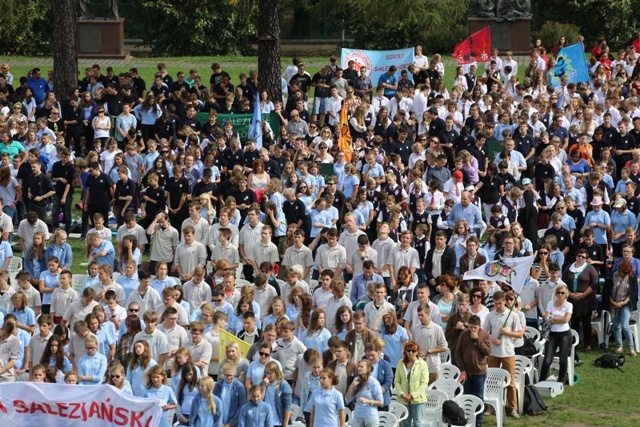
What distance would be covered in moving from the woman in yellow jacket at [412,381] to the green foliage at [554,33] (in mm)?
32523

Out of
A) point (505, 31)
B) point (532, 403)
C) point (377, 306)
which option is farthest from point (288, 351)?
point (505, 31)

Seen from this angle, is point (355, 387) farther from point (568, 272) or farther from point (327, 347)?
point (568, 272)

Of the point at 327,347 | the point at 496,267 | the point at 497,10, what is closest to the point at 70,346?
the point at 327,347

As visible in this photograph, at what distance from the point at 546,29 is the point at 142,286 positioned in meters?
31.3

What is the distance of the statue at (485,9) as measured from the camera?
43.6 metres

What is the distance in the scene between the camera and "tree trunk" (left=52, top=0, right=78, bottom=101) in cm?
3391

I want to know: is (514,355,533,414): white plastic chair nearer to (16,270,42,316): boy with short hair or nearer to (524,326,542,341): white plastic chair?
(524,326,542,341): white plastic chair

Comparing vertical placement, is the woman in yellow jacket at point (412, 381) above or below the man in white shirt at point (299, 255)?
below

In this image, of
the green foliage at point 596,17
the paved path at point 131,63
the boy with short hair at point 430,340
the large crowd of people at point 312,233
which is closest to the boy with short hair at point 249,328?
the large crowd of people at point 312,233

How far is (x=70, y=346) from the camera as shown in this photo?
60.6 feet

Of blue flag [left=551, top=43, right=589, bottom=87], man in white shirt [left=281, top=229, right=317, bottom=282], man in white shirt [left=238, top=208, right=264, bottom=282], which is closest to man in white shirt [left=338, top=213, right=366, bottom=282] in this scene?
man in white shirt [left=281, top=229, right=317, bottom=282]

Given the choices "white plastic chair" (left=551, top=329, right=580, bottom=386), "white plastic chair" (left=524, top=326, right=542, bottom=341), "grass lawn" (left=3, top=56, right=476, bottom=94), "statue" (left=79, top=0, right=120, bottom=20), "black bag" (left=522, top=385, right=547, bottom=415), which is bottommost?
"black bag" (left=522, top=385, right=547, bottom=415)

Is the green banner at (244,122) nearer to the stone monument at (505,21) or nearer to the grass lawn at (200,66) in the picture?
the grass lawn at (200,66)

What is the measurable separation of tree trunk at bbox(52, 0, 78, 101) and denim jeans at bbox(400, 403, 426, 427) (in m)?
18.5
